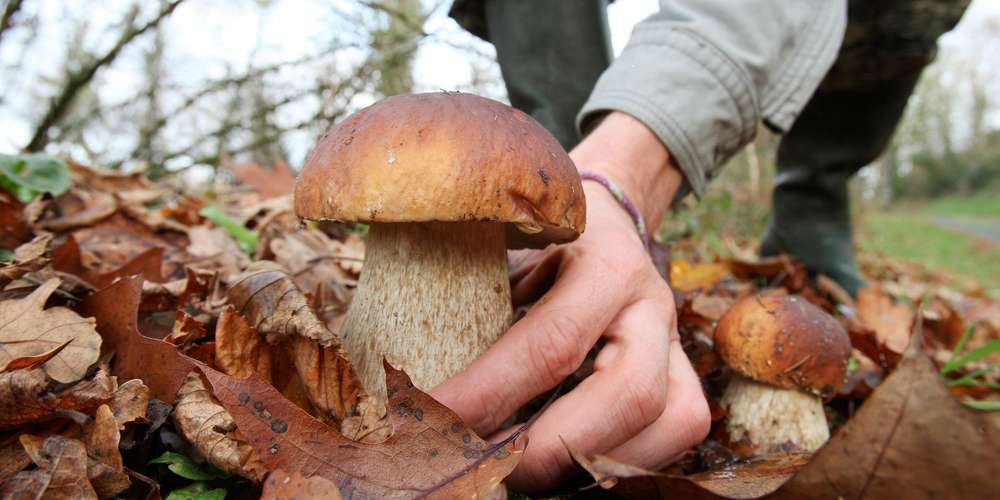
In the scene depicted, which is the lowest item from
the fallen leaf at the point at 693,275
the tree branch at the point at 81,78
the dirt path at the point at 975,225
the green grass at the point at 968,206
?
the green grass at the point at 968,206

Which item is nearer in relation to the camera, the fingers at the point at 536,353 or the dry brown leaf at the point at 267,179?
the fingers at the point at 536,353

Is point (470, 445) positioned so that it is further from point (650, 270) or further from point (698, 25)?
point (698, 25)

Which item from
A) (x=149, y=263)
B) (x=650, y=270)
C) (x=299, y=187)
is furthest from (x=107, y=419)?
(x=650, y=270)

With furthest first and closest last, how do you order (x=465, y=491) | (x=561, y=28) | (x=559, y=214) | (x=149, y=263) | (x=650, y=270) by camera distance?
(x=561, y=28) → (x=149, y=263) → (x=650, y=270) → (x=559, y=214) → (x=465, y=491)

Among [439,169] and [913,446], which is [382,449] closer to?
[439,169]

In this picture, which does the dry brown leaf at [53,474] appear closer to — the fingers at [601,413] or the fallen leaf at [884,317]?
the fingers at [601,413]

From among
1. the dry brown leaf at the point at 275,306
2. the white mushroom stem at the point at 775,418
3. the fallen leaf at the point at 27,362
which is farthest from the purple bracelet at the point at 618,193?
the fallen leaf at the point at 27,362

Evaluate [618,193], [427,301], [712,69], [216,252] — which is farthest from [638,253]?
[216,252]
